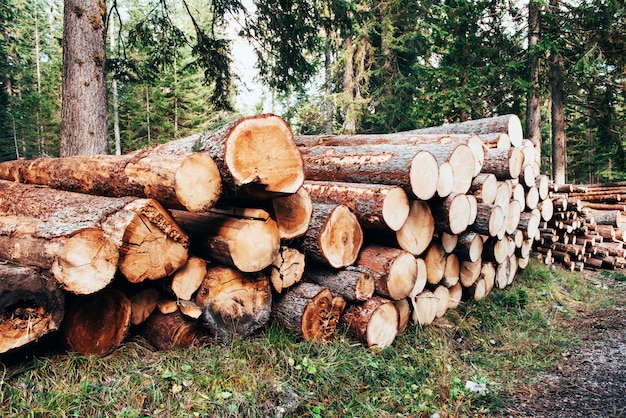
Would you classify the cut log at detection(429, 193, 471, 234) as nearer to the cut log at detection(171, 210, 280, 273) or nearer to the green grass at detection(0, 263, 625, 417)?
the green grass at detection(0, 263, 625, 417)

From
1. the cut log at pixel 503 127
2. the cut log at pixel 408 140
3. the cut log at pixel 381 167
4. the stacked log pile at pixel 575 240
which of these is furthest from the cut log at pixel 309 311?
the stacked log pile at pixel 575 240

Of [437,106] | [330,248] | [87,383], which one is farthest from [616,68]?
[87,383]

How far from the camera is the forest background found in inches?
304

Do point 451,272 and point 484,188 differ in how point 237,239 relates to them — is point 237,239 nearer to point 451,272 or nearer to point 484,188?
point 451,272

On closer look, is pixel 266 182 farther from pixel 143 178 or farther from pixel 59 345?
pixel 59 345

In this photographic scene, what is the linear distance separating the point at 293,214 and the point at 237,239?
0.62 m

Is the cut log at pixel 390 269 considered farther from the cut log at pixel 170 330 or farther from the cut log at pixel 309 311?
the cut log at pixel 170 330

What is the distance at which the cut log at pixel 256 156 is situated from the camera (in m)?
2.62

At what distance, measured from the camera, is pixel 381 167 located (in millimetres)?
3939

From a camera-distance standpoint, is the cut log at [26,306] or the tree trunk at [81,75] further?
the tree trunk at [81,75]

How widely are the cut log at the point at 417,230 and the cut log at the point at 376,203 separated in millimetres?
218

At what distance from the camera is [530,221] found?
19.3ft

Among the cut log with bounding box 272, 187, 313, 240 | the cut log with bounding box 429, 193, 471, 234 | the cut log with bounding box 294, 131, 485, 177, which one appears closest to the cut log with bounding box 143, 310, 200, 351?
the cut log with bounding box 272, 187, 313, 240

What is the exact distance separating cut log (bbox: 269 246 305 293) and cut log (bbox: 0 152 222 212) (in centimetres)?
87
